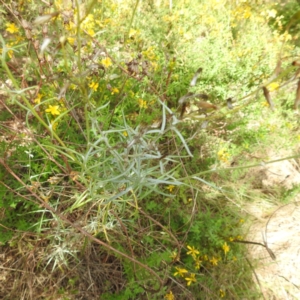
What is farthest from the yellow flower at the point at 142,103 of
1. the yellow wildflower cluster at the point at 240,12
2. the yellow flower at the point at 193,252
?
the yellow wildflower cluster at the point at 240,12

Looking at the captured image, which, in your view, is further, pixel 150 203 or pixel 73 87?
pixel 150 203

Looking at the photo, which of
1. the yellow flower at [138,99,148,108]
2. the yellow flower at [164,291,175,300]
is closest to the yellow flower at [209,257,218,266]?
the yellow flower at [164,291,175,300]

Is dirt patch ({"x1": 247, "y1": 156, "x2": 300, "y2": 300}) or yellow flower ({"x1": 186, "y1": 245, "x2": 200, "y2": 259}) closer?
yellow flower ({"x1": 186, "y1": 245, "x2": 200, "y2": 259})

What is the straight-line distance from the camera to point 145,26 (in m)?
2.63

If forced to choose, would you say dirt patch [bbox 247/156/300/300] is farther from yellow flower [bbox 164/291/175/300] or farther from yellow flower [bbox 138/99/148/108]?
yellow flower [bbox 138/99/148/108]

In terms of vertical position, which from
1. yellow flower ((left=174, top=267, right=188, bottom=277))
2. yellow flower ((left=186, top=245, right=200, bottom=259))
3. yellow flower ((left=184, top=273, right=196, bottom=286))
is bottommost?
yellow flower ((left=184, top=273, right=196, bottom=286))

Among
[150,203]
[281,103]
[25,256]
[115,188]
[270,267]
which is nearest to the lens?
[115,188]

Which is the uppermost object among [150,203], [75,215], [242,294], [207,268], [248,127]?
[248,127]

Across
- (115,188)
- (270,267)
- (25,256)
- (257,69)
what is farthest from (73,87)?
(270,267)

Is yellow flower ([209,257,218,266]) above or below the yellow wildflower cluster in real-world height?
below

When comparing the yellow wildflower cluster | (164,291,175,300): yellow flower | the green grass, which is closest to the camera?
the green grass

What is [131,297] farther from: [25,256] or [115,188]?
[115,188]

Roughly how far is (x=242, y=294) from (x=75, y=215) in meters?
1.30

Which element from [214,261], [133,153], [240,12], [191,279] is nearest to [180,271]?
[191,279]
